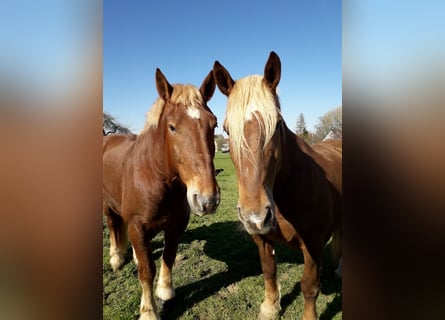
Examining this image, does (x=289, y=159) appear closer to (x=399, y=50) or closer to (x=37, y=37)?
(x=399, y=50)

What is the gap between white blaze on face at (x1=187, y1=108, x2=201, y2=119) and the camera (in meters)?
1.87

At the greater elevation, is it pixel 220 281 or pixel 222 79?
pixel 222 79

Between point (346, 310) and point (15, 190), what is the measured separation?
3.27ft

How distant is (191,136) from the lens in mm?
1832

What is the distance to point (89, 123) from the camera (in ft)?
2.58

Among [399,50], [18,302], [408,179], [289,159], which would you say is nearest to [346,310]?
[408,179]

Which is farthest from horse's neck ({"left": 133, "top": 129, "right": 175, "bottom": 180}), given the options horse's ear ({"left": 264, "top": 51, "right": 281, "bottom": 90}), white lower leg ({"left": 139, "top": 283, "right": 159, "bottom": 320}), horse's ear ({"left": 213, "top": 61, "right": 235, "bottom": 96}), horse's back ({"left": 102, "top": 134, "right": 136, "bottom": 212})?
white lower leg ({"left": 139, "top": 283, "right": 159, "bottom": 320})

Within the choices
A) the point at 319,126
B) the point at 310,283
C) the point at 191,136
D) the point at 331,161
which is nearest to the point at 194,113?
the point at 191,136

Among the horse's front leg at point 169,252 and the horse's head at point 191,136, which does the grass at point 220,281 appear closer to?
the horse's front leg at point 169,252

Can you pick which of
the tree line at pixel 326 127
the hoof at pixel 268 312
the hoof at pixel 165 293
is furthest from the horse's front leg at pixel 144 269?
the tree line at pixel 326 127

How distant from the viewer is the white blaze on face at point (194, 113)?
1.87 m

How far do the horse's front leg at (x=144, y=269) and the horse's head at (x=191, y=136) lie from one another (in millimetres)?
773

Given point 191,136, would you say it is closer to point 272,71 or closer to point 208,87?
point 208,87

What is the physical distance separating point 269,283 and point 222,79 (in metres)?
1.84
